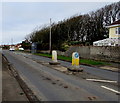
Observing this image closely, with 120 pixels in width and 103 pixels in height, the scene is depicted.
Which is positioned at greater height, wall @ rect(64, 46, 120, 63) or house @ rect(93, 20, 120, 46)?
house @ rect(93, 20, 120, 46)

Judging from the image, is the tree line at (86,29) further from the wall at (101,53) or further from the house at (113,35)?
the wall at (101,53)

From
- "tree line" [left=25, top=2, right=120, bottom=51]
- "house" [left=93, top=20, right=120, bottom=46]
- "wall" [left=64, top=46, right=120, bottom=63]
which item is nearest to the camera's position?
"wall" [left=64, top=46, right=120, bottom=63]

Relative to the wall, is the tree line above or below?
above

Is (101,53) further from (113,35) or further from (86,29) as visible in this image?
(86,29)

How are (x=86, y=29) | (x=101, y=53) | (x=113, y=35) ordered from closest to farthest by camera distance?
(x=101, y=53), (x=113, y=35), (x=86, y=29)

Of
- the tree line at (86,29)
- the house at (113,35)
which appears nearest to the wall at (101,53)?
the house at (113,35)

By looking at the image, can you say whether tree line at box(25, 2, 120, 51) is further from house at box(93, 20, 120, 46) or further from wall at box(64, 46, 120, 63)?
wall at box(64, 46, 120, 63)

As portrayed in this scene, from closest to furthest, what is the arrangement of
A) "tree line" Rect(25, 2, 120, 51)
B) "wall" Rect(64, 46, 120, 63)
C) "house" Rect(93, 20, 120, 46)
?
"wall" Rect(64, 46, 120, 63)
"house" Rect(93, 20, 120, 46)
"tree line" Rect(25, 2, 120, 51)

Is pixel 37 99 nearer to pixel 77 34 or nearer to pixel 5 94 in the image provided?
pixel 5 94

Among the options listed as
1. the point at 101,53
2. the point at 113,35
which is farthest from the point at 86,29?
the point at 101,53

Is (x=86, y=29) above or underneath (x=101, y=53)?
above

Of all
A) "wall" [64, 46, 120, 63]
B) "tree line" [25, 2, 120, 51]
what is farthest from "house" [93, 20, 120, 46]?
"tree line" [25, 2, 120, 51]

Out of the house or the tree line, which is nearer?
the house

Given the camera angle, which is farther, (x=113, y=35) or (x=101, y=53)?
(x=113, y=35)
